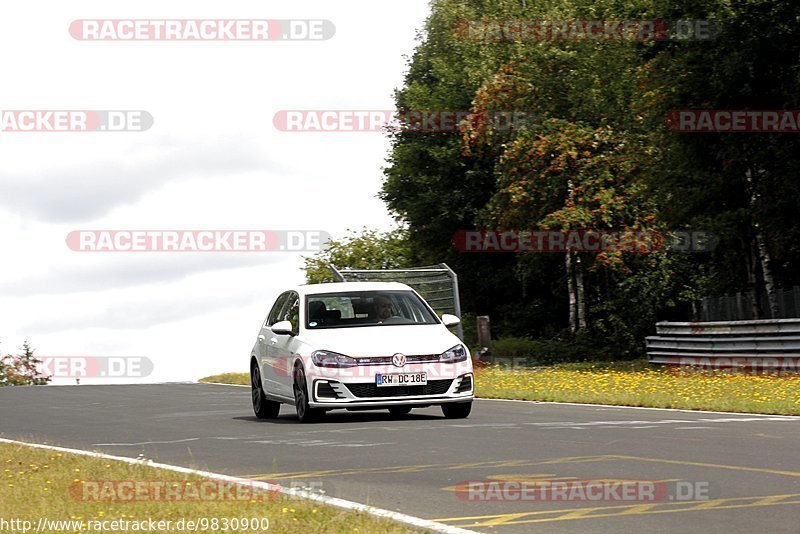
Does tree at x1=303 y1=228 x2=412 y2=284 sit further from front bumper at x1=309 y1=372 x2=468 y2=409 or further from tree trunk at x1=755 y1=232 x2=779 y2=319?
front bumper at x1=309 y1=372 x2=468 y2=409

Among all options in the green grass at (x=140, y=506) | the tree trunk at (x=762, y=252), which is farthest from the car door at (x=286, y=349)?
the tree trunk at (x=762, y=252)

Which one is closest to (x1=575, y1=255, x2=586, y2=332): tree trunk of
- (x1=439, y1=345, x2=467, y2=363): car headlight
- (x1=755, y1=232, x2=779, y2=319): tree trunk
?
(x1=755, y1=232, x2=779, y2=319): tree trunk

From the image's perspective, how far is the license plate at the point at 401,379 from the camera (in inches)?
664

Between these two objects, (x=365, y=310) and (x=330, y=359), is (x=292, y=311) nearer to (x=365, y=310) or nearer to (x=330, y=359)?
(x=365, y=310)

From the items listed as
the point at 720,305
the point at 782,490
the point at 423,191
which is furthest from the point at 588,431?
the point at 423,191

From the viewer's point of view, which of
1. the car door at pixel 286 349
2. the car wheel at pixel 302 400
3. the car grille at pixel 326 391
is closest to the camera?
the car grille at pixel 326 391

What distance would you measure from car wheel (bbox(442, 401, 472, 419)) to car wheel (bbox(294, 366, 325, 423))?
1656mm

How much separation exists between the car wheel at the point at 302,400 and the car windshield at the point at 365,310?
2.61 feet

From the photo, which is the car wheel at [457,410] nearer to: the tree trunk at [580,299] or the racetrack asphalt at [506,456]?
the racetrack asphalt at [506,456]

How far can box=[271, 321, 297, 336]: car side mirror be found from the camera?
17.7m

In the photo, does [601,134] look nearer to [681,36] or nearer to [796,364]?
[681,36]

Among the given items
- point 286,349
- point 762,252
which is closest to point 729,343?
point 762,252

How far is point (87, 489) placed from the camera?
1029cm

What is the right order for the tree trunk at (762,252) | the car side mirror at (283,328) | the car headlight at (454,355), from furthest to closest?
1. the tree trunk at (762,252)
2. the car side mirror at (283,328)
3. the car headlight at (454,355)
